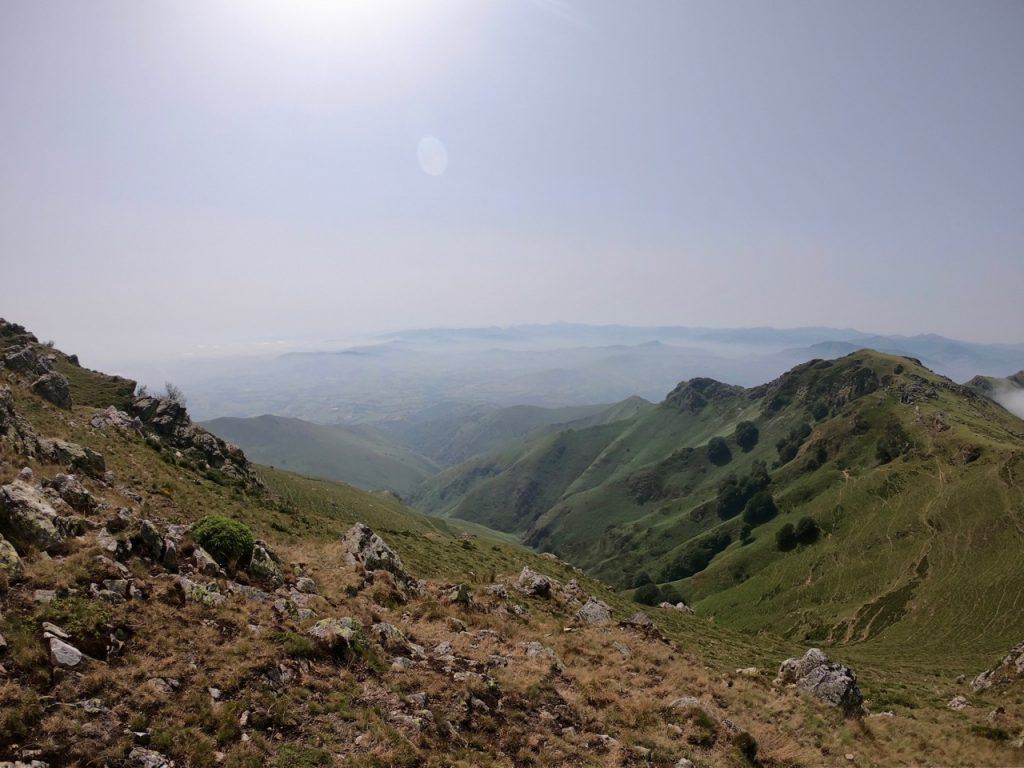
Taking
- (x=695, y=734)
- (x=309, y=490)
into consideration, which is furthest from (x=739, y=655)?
(x=309, y=490)

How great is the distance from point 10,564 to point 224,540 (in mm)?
7500

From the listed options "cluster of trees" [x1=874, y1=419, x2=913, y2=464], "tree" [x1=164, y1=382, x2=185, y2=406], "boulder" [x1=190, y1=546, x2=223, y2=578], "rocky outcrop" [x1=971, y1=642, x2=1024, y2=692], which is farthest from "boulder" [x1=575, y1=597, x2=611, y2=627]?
"cluster of trees" [x1=874, y1=419, x2=913, y2=464]

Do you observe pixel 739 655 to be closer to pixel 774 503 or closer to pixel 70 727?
pixel 70 727

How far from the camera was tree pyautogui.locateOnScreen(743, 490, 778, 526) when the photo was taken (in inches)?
5910

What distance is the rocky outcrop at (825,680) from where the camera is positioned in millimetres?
22656

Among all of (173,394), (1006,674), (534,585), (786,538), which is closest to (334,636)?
(534,585)

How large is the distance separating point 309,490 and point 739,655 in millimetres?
74203

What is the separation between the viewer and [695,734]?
16.8m

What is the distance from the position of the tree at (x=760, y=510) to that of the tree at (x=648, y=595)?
43.7 meters

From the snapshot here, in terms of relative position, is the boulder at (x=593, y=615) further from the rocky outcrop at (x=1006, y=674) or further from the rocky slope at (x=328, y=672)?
the rocky outcrop at (x=1006, y=674)

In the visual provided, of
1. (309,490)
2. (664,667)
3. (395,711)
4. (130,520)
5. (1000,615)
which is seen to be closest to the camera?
(395,711)

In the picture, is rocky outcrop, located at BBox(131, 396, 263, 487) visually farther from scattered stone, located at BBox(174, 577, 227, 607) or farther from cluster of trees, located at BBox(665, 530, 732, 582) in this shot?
cluster of trees, located at BBox(665, 530, 732, 582)

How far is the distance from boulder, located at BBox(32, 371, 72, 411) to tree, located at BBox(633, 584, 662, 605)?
438 feet

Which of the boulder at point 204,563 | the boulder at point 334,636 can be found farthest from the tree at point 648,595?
the boulder at point 204,563
